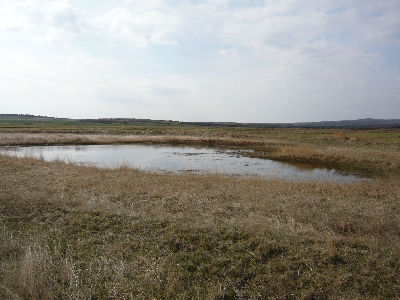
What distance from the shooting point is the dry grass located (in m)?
3.76

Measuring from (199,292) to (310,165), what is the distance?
21581 mm

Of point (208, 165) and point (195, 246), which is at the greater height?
point (195, 246)

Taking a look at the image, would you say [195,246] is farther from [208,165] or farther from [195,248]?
[208,165]

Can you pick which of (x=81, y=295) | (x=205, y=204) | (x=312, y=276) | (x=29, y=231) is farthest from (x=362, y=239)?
(x=29, y=231)

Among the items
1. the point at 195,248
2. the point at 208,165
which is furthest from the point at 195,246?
the point at 208,165

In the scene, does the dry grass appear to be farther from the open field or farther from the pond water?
the pond water

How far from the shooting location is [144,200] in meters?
8.70

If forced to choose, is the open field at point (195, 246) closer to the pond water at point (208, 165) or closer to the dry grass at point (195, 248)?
the dry grass at point (195, 248)

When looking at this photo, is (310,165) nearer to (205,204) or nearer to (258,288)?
(205,204)

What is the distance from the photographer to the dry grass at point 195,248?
3.76 metres

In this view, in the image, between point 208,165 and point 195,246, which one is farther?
point 208,165

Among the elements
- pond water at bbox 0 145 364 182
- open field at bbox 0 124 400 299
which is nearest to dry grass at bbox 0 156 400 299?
open field at bbox 0 124 400 299

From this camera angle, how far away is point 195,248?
496 centimetres

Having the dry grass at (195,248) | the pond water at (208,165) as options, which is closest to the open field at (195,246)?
the dry grass at (195,248)
